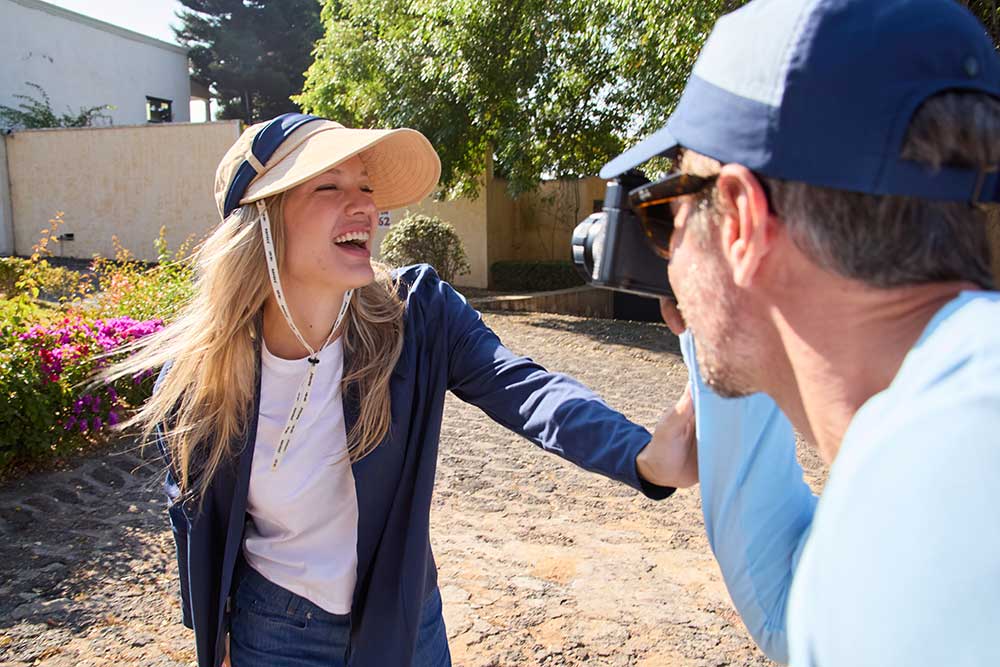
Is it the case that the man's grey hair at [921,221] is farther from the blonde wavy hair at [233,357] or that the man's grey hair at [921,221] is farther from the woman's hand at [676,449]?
the blonde wavy hair at [233,357]

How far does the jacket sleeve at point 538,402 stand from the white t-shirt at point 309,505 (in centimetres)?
36

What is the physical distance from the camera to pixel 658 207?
4.16 ft

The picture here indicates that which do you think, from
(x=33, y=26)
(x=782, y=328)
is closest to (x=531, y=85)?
(x=782, y=328)

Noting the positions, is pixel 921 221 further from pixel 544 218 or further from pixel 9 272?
pixel 544 218

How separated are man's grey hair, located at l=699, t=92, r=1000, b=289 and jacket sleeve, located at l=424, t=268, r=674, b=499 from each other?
90 cm

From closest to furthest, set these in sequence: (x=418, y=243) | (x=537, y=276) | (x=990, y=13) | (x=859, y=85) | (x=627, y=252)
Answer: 1. (x=859, y=85)
2. (x=627, y=252)
3. (x=990, y=13)
4. (x=418, y=243)
5. (x=537, y=276)

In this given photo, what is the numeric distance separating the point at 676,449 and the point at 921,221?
82 cm

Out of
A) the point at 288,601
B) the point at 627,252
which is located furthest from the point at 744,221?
the point at 288,601

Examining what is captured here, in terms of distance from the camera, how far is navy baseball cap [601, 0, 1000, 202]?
856mm

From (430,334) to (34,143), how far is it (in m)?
22.8

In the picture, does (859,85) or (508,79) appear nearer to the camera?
(859,85)

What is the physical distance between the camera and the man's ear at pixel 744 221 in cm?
96

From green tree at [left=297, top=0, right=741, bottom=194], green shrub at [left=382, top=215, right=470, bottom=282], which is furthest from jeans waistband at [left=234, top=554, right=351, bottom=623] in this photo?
green shrub at [left=382, top=215, right=470, bottom=282]

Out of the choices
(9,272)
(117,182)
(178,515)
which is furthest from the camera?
(117,182)
